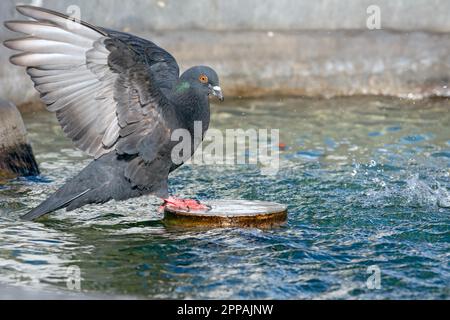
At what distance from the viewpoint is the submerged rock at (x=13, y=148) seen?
7699mm

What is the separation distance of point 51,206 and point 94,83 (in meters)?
0.93

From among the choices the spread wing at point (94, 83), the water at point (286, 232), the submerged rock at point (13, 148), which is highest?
the spread wing at point (94, 83)

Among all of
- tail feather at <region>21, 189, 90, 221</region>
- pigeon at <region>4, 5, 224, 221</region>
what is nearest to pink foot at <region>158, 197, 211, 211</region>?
pigeon at <region>4, 5, 224, 221</region>

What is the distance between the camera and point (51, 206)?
6.30 metres

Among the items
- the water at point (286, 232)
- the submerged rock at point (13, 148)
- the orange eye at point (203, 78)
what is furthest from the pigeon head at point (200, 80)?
the submerged rock at point (13, 148)

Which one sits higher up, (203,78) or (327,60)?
(327,60)

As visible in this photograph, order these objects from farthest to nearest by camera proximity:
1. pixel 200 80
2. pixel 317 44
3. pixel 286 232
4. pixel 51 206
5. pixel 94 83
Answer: pixel 317 44 < pixel 200 80 < pixel 51 206 < pixel 286 232 < pixel 94 83

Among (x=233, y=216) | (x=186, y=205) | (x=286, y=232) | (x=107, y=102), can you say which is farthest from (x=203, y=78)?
(x=286, y=232)

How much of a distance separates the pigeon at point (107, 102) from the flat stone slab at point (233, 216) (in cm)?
18

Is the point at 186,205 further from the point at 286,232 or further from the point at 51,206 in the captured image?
the point at 51,206

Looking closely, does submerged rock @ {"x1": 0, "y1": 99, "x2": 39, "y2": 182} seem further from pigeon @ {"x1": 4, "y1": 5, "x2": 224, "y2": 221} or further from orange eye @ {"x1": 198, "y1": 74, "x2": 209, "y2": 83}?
orange eye @ {"x1": 198, "y1": 74, "x2": 209, "y2": 83}

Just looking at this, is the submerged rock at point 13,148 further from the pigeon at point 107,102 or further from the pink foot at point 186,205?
the pink foot at point 186,205

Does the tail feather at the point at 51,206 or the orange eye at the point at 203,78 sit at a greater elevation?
the orange eye at the point at 203,78
